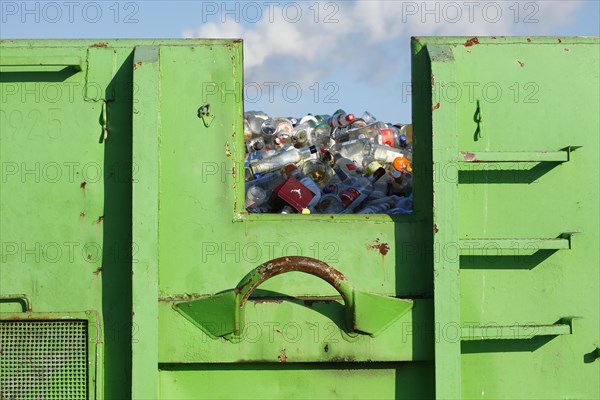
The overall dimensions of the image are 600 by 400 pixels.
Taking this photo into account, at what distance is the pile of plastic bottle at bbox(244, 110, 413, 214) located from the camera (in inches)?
137

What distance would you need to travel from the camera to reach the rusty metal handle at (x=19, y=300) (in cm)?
276

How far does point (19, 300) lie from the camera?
2766 mm

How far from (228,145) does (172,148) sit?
0.17 m

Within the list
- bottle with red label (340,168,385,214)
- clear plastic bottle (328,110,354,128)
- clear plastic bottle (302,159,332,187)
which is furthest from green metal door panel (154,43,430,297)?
clear plastic bottle (328,110,354,128)

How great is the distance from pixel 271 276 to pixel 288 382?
14.7 inches

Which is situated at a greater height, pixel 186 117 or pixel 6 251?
pixel 186 117

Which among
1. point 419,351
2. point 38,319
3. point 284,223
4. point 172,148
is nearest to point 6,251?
point 38,319

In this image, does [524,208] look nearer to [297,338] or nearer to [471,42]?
[471,42]

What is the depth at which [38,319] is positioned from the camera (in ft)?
9.03

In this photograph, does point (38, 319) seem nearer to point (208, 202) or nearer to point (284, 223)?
point (208, 202)

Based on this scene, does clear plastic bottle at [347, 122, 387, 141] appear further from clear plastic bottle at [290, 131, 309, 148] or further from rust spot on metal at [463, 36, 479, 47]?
rust spot on metal at [463, 36, 479, 47]

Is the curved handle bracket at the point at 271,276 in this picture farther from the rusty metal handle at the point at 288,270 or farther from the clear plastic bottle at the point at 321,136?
the clear plastic bottle at the point at 321,136

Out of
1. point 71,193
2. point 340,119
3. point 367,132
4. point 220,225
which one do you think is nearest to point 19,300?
point 71,193

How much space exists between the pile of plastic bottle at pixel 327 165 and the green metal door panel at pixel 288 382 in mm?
697
